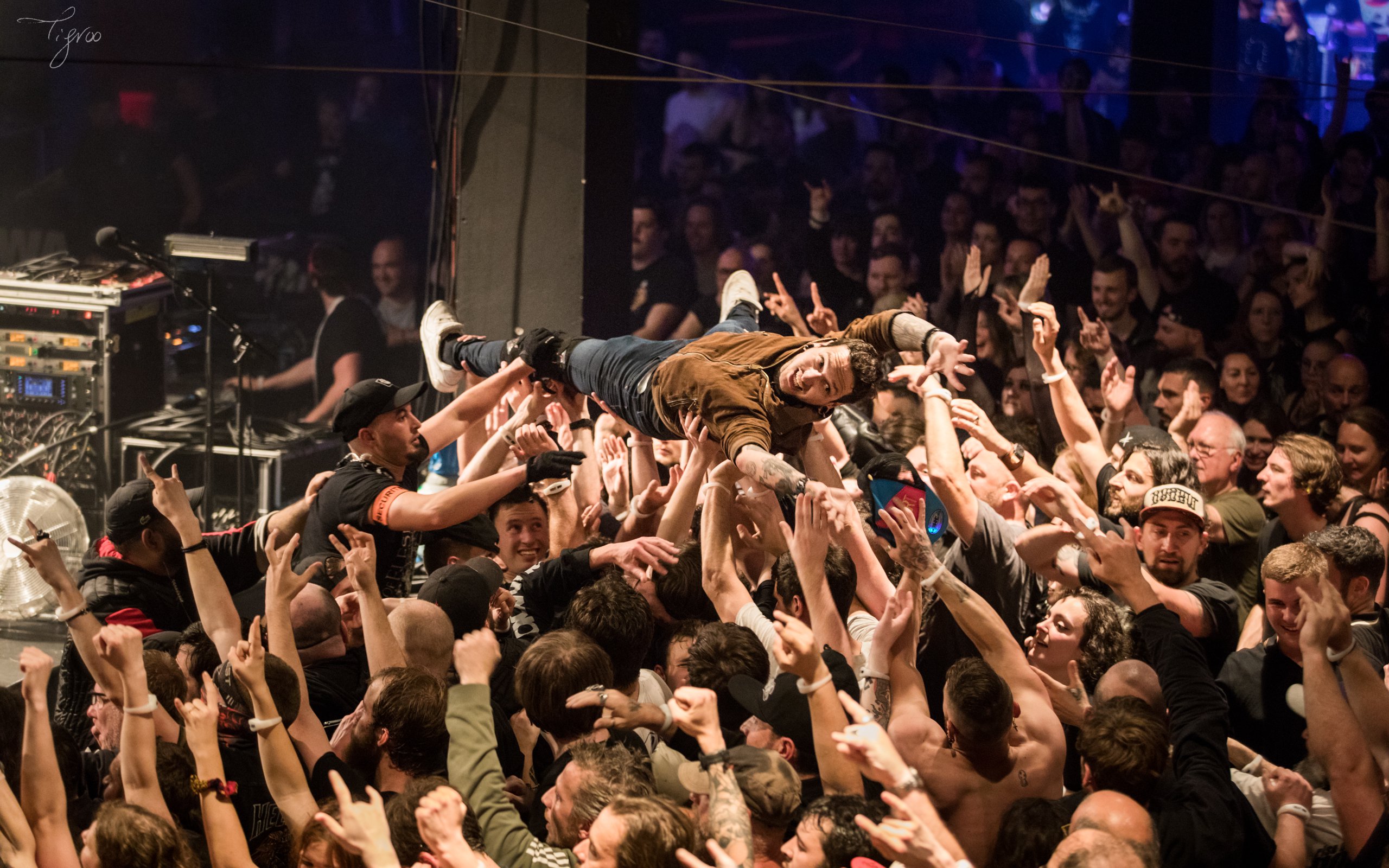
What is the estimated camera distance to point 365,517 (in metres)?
4.13

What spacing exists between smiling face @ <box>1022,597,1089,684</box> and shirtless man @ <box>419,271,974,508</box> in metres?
0.64

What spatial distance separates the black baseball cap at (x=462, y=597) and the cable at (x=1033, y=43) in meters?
4.43

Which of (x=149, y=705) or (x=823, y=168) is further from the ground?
(x=823, y=168)

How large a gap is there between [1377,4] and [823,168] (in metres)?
3.27

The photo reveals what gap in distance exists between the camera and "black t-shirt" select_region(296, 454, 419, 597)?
4102mm

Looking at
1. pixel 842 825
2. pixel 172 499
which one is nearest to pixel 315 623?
pixel 172 499

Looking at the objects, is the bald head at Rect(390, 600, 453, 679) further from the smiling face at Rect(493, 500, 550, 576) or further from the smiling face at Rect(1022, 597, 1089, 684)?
the smiling face at Rect(1022, 597, 1089, 684)

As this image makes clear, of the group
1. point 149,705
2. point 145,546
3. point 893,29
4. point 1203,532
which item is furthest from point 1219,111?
point 149,705

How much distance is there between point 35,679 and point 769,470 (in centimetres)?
178

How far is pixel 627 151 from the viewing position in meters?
6.87

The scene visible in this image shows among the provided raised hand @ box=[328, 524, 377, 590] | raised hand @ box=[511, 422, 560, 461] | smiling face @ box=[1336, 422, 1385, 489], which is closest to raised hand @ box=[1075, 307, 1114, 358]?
smiling face @ box=[1336, 422, 1385, 489]

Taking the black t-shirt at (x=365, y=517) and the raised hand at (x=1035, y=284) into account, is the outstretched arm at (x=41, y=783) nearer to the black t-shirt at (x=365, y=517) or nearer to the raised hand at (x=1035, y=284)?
the black t-shirt at (x=365, y=517)

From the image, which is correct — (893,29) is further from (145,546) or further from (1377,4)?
(145,546)

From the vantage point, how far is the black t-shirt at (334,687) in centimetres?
350
